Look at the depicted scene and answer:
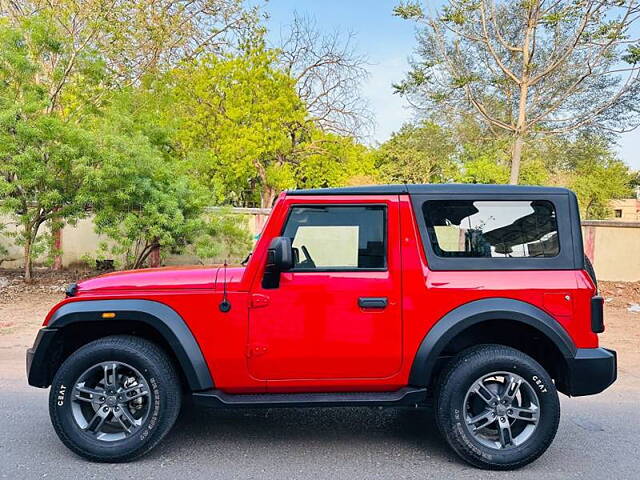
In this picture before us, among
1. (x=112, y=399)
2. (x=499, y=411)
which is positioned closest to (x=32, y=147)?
(x=112, y=399)

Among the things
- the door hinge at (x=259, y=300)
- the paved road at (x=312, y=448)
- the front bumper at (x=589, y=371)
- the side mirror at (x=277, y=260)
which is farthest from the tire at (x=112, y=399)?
the front bumper at (x=589, y=371)

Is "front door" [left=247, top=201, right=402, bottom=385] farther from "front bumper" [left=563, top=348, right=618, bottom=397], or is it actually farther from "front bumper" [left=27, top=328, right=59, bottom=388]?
"front bumper" [left=27, top=328, right=59, bottom=388]

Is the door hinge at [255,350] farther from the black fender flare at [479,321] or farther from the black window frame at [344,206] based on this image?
the black fender flare at [479,321]

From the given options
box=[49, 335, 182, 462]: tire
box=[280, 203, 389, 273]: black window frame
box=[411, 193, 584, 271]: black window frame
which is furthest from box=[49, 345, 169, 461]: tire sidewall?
box=[411, 193, 584, 271]: black window frame

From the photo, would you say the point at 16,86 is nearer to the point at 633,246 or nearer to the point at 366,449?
the point at 366,449

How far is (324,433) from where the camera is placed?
4.14 meters

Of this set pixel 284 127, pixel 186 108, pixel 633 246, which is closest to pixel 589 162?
pixel 633 246

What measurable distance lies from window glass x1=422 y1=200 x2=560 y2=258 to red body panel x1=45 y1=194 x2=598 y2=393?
188 mm

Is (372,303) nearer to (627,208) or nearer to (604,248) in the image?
(604,248)

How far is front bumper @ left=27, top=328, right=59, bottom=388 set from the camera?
3.60 m

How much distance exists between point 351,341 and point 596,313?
1.69 m

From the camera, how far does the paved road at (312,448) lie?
3.44 metres

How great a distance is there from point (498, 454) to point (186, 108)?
17.0 m

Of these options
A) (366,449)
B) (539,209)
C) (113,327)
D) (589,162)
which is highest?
(589,162)
